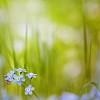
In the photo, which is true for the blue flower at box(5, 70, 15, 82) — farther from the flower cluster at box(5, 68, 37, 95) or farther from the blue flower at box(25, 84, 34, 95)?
the blue flower at box(25, 84, 34, 95)

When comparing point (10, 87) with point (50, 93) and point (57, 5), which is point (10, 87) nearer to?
point (50, 93)

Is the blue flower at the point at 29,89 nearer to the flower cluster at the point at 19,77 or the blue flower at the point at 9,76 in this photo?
the flower cluster at the point at 19,77

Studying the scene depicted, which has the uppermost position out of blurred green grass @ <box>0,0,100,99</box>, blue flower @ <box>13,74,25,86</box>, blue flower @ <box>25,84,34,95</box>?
blurred green grass @ <box>0,0,100,99</box>

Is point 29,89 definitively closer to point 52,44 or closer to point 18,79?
point 18,79

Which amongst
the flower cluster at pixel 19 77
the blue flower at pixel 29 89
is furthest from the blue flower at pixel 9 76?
the blue flower at pixel 29 89

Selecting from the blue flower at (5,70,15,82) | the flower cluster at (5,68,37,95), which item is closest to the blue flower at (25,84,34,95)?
the flower cluster at (5,68,37,95)

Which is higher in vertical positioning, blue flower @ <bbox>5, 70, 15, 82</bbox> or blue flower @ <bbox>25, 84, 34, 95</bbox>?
blue flower @ <bbox>5, 70, 15, 82</bbox>

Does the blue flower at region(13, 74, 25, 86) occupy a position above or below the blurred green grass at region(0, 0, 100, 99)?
below

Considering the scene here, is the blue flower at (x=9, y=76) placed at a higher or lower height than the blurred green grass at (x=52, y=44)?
lower
